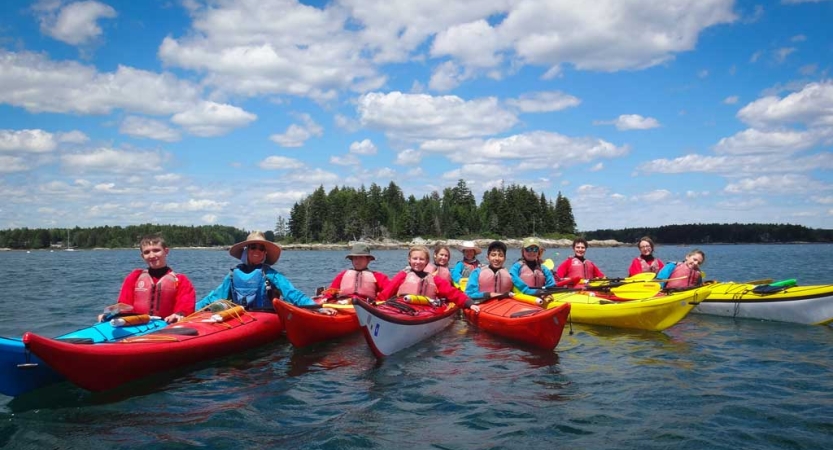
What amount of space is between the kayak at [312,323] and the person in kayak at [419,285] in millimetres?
978

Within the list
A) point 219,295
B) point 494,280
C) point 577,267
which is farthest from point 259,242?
point 577,267

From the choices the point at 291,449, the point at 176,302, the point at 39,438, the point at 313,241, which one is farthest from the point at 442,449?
the point at 313,241

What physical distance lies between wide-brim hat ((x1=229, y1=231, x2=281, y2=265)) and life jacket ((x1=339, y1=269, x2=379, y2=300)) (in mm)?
1973

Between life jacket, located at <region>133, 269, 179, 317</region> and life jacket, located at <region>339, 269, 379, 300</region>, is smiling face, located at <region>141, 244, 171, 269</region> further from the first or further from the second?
life jacket, located at <region>339, 269, 379, 300</region>

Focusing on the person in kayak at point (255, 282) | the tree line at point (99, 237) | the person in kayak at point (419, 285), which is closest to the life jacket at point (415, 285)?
the person in kayak at point (419, 285)

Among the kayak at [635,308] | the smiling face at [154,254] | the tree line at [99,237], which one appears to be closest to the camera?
the smiling face at [154,254]

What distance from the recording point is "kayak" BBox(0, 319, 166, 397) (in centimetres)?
592

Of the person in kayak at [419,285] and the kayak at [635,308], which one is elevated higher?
the person in kayak at [419,285]

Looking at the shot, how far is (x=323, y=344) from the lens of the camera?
10.2m

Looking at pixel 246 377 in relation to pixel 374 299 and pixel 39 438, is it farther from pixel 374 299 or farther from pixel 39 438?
pixel 374 299

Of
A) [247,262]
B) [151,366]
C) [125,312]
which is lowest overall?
[151,366]

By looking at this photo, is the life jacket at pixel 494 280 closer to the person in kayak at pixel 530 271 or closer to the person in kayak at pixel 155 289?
the person in kayak at pixel 530 271

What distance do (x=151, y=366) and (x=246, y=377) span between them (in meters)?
1.37

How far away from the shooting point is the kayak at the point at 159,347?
19.4ft
